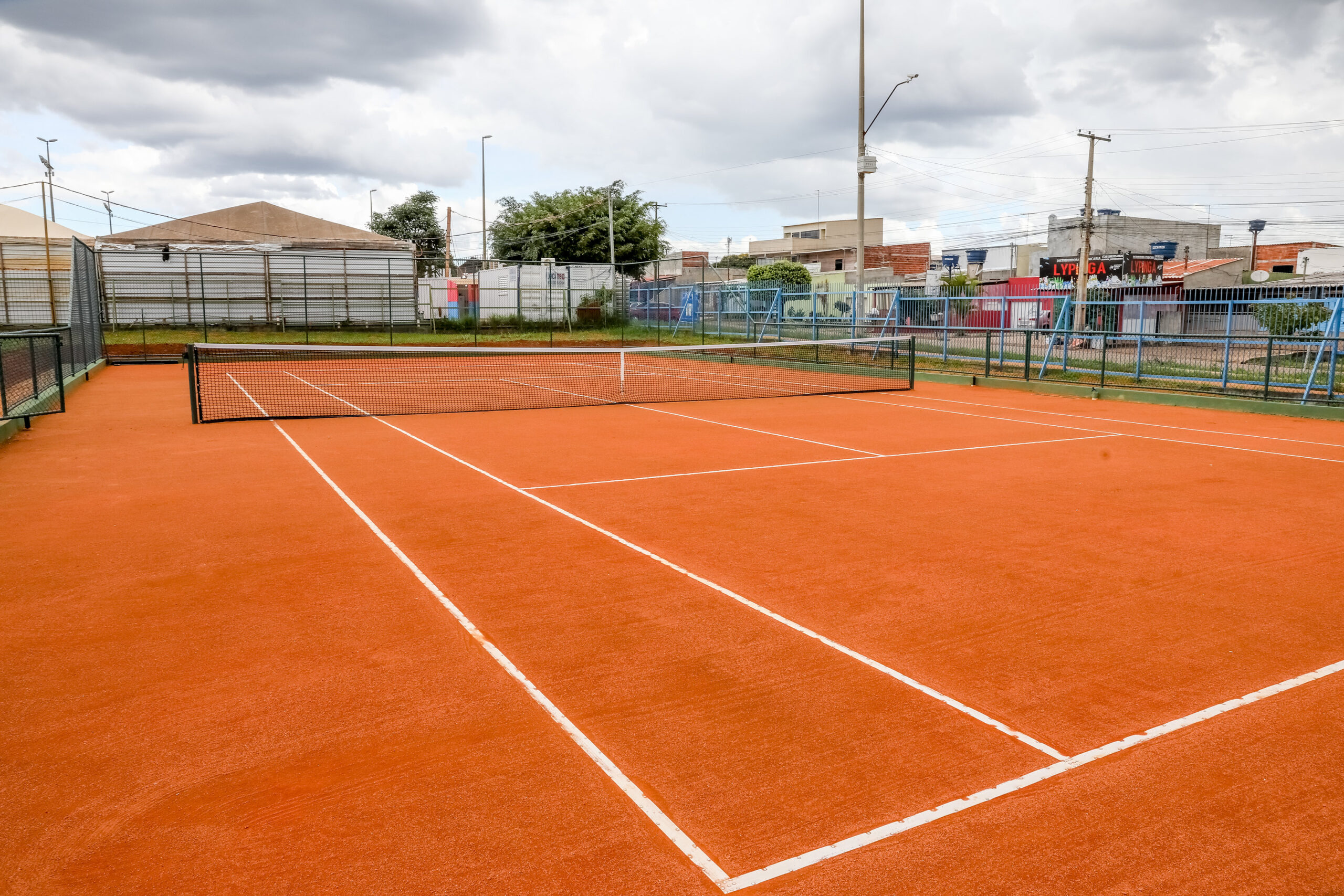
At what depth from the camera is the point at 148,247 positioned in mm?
39781

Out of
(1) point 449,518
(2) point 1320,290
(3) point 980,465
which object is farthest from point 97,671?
(2) point 1320,290

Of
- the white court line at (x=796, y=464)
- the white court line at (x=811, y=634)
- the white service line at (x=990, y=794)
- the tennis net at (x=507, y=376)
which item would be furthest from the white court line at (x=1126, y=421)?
the white court line at (x=811, y=634)

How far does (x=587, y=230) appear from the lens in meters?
60.8

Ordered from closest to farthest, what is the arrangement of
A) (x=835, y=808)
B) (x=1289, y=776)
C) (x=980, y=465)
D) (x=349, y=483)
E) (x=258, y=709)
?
(x=835, y=808) → (x=1289, y=776) → (x=258, y=709) → (x=349, y=483) → (x=980, y=465)

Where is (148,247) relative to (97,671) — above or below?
above

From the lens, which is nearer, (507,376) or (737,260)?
(507,376)

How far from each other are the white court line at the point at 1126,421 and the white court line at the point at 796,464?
2.27 m

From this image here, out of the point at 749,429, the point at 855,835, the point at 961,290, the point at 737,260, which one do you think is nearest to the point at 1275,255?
the point at 961,290

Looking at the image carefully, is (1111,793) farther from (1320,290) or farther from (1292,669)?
(1320,290)

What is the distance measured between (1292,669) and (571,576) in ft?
14.7

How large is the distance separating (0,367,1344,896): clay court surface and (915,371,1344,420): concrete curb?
899 centimetres

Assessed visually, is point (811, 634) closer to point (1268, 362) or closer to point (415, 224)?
point (1268, 362)

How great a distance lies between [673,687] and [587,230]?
58330 millimetres

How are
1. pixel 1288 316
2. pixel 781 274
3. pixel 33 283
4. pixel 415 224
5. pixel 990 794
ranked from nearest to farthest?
pixel 990 794
pixel 1288 316
pixel 33 283
pixel 781 274
pixel 415 224
